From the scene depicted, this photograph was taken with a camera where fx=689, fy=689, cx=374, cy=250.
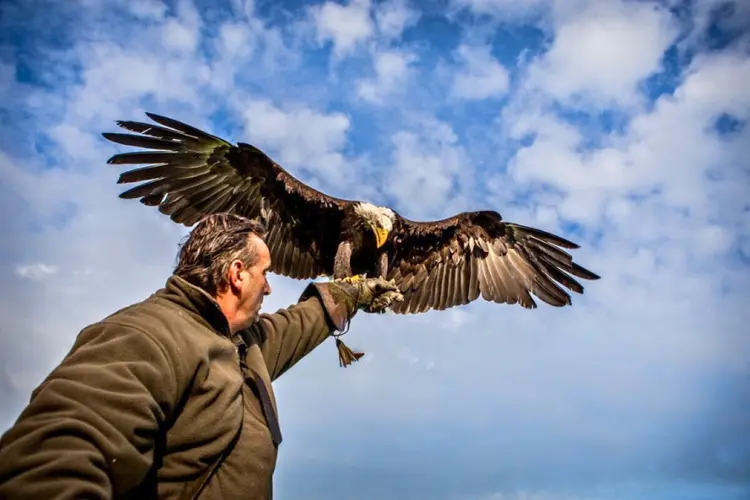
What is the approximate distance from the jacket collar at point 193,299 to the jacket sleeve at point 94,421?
30cm

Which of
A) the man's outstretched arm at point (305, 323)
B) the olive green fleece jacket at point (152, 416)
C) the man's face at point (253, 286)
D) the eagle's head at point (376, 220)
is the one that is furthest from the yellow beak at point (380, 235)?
the man's face at point (253, 286)

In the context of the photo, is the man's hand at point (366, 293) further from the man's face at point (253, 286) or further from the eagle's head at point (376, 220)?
the eagle's head at point (376, 220)

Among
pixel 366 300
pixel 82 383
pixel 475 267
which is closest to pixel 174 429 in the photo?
pixel 82 383

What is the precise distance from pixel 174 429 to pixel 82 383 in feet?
1.29

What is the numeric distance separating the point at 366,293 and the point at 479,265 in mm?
4107

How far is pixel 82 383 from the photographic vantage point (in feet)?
6.04

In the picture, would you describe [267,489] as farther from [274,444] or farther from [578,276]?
[578,276]

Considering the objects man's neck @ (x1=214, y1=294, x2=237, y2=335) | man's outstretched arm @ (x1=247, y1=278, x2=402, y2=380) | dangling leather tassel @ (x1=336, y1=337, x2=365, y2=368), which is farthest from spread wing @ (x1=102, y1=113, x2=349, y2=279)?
man's neck @ (x1=214, y1=294, x2=237, y2=335)

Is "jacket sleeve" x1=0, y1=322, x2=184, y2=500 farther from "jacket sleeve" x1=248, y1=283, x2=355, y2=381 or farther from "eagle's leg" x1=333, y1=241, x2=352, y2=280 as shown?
"eagle's leg" x1=333, y1=241, x2=352, y2=280

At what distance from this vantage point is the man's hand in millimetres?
3699

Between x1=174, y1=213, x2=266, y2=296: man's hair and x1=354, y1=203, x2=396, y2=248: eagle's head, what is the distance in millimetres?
4518

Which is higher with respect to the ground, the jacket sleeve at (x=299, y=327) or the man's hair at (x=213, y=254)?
the jacket sleeve at (x=299, y=327)

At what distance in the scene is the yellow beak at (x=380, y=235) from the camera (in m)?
7.04

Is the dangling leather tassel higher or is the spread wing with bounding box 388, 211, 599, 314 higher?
the spread wing with bounding box 388, 211, 599, 314
